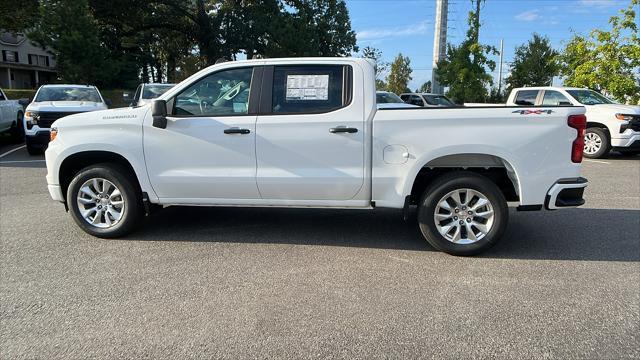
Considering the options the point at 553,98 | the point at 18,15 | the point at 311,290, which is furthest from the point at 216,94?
the point at 18,15

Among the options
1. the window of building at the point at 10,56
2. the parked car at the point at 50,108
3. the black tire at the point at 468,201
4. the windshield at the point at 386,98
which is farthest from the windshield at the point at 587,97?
the window of building at the point at 10,56

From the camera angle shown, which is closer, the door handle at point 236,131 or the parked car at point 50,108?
the door handle at point 236,131

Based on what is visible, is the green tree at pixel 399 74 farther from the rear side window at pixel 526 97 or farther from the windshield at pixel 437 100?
the rear side window at pixel 526 97

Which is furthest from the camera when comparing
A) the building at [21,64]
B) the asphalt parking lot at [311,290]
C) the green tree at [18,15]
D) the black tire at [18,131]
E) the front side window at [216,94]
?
the building at [21,64]

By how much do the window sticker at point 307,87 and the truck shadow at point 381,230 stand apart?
158 centimetres

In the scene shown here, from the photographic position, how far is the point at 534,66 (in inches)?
1384

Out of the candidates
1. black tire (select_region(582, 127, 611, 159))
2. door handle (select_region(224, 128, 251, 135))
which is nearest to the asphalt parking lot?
door handle (select_region(224, 128, 251, 135))

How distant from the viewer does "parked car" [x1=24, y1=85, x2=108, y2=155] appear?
1152 centimetres

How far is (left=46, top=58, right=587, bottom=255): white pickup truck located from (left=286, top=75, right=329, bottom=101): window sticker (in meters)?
0.01

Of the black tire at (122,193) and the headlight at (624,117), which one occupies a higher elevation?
the headlight at (624,117)

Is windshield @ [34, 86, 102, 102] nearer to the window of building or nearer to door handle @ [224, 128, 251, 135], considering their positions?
door handle @ [224, 128, 251, 135]

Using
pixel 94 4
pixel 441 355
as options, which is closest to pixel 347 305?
pixel 441 355

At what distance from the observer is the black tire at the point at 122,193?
17.0 feet

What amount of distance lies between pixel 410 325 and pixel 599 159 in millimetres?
11324
